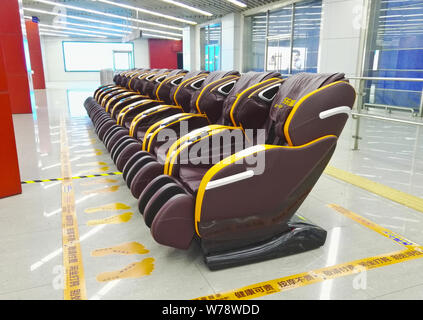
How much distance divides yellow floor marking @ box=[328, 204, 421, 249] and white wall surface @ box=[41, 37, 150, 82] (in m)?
26.7

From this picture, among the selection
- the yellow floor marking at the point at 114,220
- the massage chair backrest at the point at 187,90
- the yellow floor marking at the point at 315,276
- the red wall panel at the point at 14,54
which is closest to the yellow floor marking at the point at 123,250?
Answer: the yellow floor marking at the point at 114,220

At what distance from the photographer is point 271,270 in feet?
6.35

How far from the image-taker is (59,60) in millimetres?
25969

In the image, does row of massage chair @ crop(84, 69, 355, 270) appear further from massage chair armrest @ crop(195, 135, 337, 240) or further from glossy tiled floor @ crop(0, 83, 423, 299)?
glossy tiled floor @ crop(0, 83, 423, 299)

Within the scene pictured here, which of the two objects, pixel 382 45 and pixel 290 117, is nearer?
pixel 290 117

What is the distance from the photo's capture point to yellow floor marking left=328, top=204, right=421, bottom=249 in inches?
87.4

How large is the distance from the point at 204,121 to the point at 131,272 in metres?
1.74

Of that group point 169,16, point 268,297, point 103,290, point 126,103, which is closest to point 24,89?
point 126,103

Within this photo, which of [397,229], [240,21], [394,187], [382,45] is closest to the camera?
[397,229]

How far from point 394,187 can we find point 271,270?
200 centimetres

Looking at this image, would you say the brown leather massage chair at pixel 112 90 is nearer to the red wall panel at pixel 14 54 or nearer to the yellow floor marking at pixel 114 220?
the red wall panel at pixel 14 54

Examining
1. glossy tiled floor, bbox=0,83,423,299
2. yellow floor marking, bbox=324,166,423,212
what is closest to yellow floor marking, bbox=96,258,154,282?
glossy tiled floor, bbox=0,83,423,299
